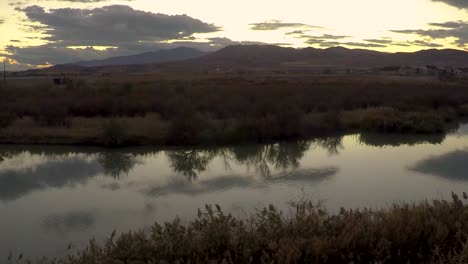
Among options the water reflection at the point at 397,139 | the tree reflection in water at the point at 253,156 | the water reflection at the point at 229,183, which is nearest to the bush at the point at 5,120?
the tree reflection in water at the point at 253,156

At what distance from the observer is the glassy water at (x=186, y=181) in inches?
395

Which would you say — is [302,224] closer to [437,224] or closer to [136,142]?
[437,224]

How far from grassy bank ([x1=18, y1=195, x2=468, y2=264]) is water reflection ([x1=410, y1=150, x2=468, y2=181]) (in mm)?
9046

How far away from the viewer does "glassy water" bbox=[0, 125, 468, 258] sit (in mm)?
10039

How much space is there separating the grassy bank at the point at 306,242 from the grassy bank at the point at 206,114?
13807 mm

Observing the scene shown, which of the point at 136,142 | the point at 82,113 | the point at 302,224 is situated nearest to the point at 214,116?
the point at 136,142

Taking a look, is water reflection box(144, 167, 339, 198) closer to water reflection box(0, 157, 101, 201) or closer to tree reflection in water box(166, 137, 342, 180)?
tree reflection in water box(166, 137, 342, 180)

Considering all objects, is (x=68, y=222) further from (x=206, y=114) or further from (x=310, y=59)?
(x=310, y=59)

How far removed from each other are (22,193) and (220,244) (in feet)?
29.3

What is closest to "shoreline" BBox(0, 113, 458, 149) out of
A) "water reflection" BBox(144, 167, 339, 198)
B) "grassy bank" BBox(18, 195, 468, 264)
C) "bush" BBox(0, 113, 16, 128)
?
"bush" BBox(0, 113, 16, 128)

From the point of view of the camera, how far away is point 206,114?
78.3 ft

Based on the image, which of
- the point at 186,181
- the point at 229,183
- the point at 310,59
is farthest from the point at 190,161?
the point at 310,59

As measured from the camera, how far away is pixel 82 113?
87.9 feet

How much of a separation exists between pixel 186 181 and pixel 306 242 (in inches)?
352
